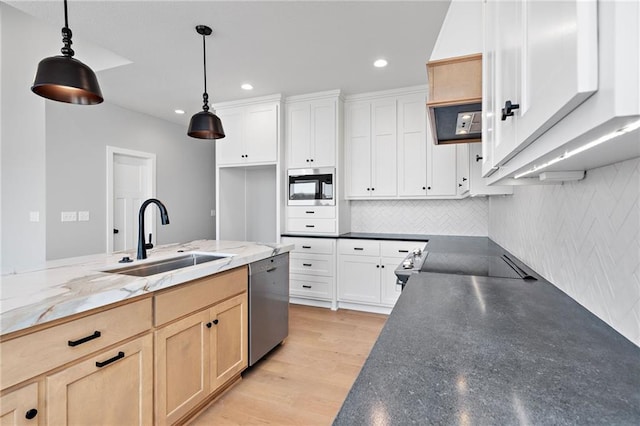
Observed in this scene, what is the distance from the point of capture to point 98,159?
409cm

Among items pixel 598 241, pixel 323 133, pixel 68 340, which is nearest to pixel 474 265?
pixel 598 241

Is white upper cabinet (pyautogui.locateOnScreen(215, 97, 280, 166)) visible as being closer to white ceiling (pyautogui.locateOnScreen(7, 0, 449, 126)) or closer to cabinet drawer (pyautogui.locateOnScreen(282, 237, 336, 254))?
white ceiling (pyautogui.locateOnScreen(7, 0, 449, 126))

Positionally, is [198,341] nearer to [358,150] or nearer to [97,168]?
[358,150]

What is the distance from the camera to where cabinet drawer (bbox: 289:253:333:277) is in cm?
375

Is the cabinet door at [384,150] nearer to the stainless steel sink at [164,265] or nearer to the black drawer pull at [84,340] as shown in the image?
the stainless steel sink at [164,265]

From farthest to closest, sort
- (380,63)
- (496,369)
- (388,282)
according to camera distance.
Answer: (388,282) < (380,63) < (496,369)

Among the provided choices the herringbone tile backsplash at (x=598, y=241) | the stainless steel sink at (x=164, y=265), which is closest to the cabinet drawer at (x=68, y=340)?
the stainless steel sink at (x=164, y=265)

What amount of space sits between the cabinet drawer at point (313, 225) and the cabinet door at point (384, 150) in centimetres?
66

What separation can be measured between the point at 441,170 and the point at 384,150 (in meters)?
0.72

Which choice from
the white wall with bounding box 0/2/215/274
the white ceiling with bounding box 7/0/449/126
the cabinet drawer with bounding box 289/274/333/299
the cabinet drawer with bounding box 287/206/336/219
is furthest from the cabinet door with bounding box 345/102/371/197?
the white wall with bounding box 0/2/215/274

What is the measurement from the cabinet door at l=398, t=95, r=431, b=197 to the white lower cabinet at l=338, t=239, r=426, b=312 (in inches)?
28.7

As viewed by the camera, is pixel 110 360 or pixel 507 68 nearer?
pixel 507 68

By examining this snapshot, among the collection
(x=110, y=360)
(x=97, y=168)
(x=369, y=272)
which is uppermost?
(x=97, y=168)

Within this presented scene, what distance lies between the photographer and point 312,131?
387 centimetres
